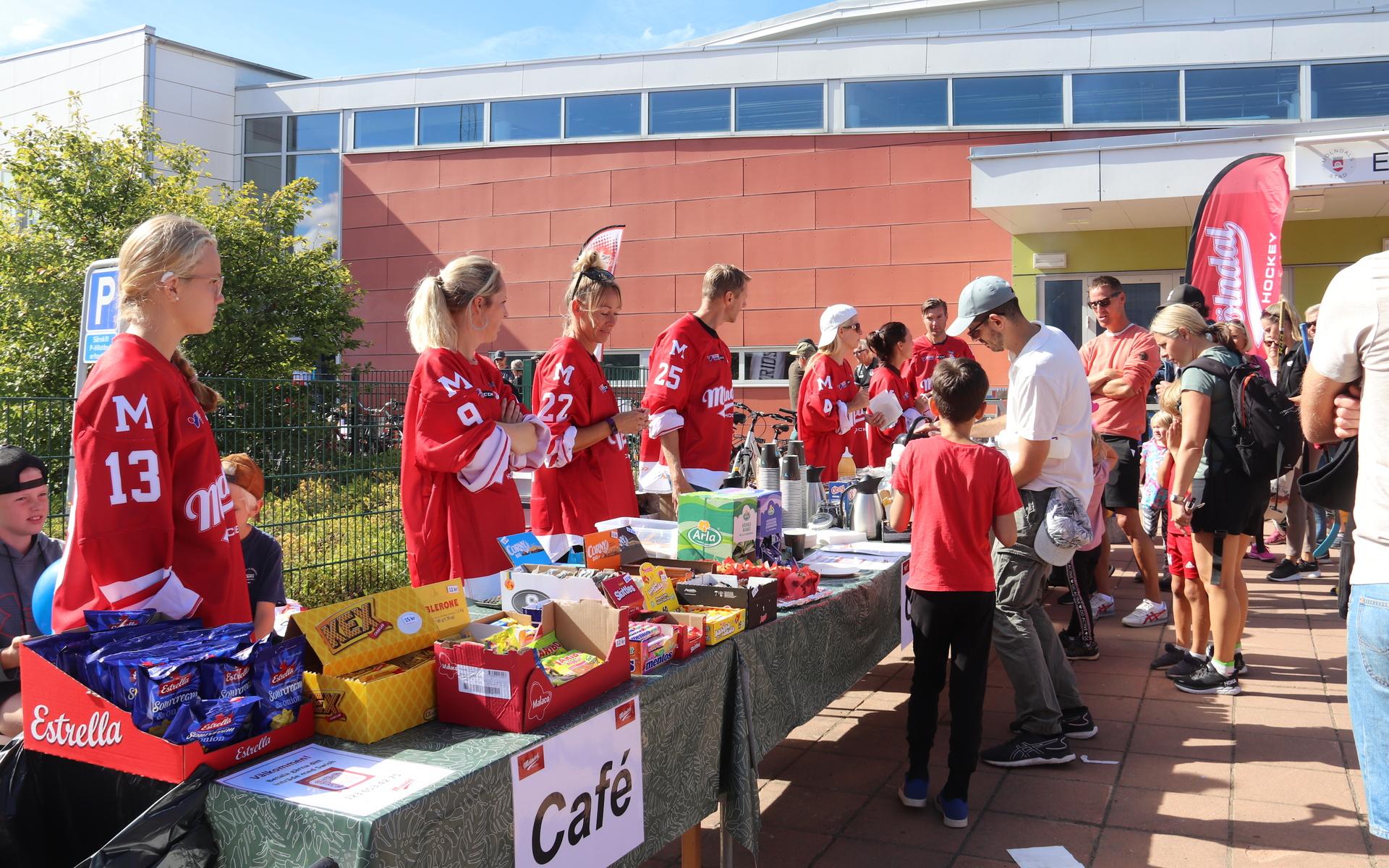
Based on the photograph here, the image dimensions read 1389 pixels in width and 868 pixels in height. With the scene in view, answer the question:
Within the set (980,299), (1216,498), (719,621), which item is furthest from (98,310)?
(1216,498)

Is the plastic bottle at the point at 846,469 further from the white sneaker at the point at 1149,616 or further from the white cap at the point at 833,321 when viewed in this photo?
the white sneaker at the point at 1149,616

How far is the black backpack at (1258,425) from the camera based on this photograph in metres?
4.26

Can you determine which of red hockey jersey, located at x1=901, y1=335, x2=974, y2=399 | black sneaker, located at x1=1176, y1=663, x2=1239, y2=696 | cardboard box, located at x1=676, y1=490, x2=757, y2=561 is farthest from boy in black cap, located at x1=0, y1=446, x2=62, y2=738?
red hockey jersey, located at x1=901, y1=335, x2=974, y2=399

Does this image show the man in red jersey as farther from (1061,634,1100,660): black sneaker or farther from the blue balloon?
the blue balloon

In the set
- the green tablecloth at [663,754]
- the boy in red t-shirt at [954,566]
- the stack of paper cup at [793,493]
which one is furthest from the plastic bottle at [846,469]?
the boy in red t-shirt at [954,566]

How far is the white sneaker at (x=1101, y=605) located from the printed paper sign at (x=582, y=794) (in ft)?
15.1

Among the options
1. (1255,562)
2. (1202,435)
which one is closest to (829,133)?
(1255,562)

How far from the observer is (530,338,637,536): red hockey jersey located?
12.1 ft

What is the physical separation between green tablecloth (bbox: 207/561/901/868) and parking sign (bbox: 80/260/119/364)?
10.2 ft

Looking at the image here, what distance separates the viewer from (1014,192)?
1106 centimetres

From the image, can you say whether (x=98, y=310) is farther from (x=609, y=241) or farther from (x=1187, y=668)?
(x=609, y=241)

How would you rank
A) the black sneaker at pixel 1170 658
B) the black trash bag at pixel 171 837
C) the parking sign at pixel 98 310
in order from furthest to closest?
the black sneaker at pixel 1170 658 < the parking sign at pixel 98 310 < the black trash bag at pixel 171 837

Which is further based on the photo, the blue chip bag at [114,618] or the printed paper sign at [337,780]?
the blue chip bag at [114,618]

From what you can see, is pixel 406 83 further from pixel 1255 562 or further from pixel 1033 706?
pixel 1033 706
